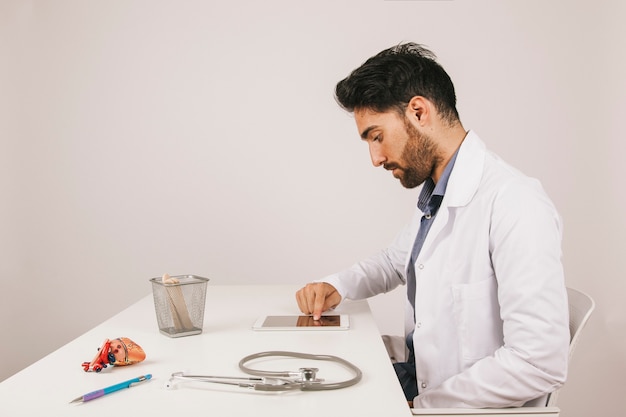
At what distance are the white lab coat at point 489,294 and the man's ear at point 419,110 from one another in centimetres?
12

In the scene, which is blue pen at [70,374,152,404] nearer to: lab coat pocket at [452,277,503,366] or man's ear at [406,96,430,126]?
lab coat pocket at [452,277,503,366]

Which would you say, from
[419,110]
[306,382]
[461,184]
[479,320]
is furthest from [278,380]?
[419,110]

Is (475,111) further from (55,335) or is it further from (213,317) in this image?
(55,335)

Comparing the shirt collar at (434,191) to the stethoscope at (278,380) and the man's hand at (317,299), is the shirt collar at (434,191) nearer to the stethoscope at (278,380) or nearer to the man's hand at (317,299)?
the man's hand at (317,299)

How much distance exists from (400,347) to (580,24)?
179cm

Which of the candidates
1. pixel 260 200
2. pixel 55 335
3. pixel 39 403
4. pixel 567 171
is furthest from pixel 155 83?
pixel 39 403

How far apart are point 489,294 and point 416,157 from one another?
41 centimetres

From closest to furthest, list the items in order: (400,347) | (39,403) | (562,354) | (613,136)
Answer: (39,403) → (562,354) → (400,347) → (613,136)

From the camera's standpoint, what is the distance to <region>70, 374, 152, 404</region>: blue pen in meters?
0.98

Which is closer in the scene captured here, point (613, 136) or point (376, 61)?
point (376, 61)

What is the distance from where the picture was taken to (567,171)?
283cm

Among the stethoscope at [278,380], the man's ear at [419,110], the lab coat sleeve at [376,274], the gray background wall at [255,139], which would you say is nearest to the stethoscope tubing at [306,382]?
the stethoscope at [278,380]

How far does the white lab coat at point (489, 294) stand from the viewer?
121 centimetres

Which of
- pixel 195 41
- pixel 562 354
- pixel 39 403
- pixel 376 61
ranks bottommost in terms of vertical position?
pixel 562 354
